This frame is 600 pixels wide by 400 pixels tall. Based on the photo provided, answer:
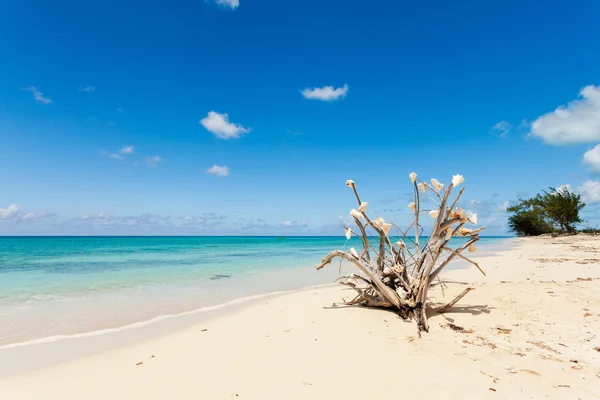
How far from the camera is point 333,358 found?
4000 millimetres

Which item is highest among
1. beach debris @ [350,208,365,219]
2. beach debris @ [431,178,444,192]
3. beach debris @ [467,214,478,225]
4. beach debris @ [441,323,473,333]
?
beach debris @ [431,178,444,192]

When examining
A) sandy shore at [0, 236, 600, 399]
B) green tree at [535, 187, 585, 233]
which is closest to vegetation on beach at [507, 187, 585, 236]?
green tree at [535, 187, 585, 233]

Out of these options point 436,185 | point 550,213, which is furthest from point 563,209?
point 436,185

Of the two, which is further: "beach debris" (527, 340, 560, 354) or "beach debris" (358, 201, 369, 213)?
"beach debris" (358, 201, 369, 213)

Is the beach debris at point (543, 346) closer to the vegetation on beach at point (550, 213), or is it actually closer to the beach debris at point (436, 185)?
the beach debris at point (436, 185)

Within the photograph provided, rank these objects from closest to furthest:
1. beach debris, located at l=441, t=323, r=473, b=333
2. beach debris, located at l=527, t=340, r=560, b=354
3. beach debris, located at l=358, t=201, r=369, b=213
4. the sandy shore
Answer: the sandy shore → beach debris, located at l=527, t=340, r=560, b=354 → beach debris, located at l=441, t=323, r=473, b=333 → beach debris, located at l=358, t=201, r=369, b=213

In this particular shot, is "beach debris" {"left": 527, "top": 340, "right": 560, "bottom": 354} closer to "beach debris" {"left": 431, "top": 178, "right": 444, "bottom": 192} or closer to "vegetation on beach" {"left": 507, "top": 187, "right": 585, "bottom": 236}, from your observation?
"beach debris" {"left": 431, "top": 178, "right": 444, "bottom": 192}

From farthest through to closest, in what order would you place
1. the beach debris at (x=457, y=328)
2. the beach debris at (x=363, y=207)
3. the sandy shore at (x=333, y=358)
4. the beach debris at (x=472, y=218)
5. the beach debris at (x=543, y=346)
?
the beach debris at (x=363, y=207), the beach debris at (x=472, y=218), the beach debris at (x=457, y=328), the beach debris at (x=543, y=346), the sandy shore at (x=333, y=358)

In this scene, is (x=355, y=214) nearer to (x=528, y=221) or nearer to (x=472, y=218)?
(x=472, y=218)

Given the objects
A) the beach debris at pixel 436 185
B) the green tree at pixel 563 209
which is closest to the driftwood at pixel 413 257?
the beach debris at pixel 436 185

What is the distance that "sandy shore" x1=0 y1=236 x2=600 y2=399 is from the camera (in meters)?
3.23

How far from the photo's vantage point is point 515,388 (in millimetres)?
3115

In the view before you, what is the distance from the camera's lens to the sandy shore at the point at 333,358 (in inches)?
127

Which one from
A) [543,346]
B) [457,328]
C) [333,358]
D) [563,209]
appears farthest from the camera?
[563,209]
